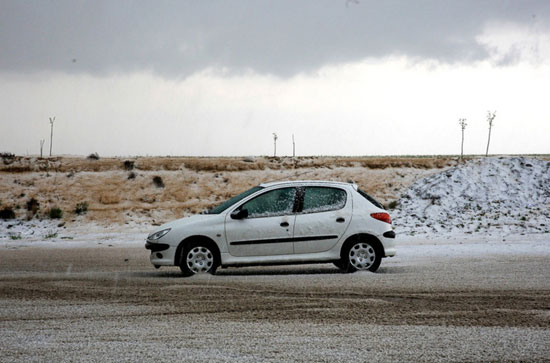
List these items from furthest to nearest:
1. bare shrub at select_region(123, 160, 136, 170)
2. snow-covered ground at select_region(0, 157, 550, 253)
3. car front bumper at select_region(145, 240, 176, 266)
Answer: bare shrub at select_region(123, 160, 136, 170), snow-covered ground at select_region(0, 157, 550, 253), car front bumper at select_region(145, 240, 176, 266)

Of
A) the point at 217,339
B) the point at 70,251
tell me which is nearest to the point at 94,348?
the point at 217,339

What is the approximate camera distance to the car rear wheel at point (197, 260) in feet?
40.3

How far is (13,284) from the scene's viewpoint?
1126cm

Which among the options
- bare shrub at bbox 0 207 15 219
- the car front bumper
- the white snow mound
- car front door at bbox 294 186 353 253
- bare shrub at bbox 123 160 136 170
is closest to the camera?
the car front bumper

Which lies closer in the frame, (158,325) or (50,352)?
(50,352)

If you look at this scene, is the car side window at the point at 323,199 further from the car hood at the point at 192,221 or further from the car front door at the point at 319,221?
the car hood at the point at 192,221

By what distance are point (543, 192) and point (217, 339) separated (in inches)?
1283

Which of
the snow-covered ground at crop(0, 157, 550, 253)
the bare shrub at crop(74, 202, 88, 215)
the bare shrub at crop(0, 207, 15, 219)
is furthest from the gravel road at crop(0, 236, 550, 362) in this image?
the bare shrub at crop(0, 207, 15, 219)

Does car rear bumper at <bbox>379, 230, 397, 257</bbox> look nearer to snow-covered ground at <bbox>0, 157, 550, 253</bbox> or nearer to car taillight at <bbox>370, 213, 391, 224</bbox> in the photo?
car taillight at <bbox>370, 213, 391, 224</bbox>

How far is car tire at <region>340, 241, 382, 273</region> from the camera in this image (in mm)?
12625

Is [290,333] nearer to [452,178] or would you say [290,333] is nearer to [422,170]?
[452,178]

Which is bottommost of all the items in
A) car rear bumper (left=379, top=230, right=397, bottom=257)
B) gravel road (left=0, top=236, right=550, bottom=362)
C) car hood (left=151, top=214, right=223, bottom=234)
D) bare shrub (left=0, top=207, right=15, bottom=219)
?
bare shrub (left=0, top=207, right=15, bottom=219)

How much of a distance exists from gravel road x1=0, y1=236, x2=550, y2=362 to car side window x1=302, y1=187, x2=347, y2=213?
1.20m

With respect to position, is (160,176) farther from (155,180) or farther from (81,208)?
(81,208)
